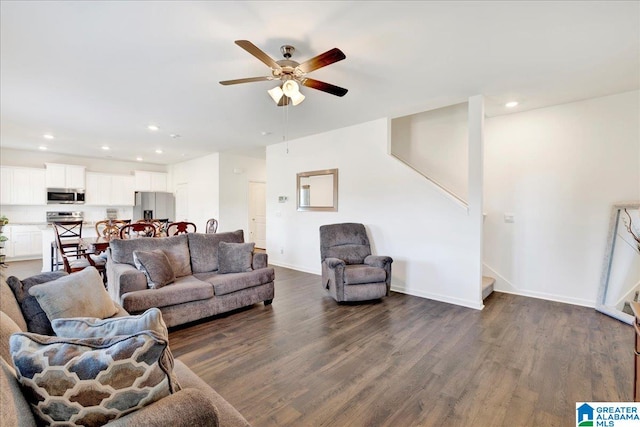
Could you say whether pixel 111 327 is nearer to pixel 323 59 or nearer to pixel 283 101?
pixel 323 59

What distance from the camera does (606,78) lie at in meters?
3.13

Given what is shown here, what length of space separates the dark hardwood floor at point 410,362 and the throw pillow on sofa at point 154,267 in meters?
0.58

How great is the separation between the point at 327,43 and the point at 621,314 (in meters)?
4.37

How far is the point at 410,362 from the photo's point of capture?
240cm

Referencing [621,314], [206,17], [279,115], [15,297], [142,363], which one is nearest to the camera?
[142,363]

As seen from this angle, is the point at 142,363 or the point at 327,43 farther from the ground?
the point at 327,43

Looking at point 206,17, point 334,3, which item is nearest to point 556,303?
point 334,3

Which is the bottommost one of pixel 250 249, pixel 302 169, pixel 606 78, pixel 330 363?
pixel 330 363

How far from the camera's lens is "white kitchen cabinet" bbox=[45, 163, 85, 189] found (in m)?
7.14

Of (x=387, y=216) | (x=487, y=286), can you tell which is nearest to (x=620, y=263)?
(x=487, y=286)

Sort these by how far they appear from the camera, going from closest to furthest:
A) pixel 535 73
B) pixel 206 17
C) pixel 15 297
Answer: pixel 15 297
pixel 206 17
pixel 535 73

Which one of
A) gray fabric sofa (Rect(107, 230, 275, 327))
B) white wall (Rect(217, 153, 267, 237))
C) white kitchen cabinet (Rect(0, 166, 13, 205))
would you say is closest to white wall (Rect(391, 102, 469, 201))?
gray fabric sofa (Rect(107, 230, 275, 327))

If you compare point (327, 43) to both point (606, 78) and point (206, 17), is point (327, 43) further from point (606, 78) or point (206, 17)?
point (606, 78)

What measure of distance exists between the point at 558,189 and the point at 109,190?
10.2 meters
